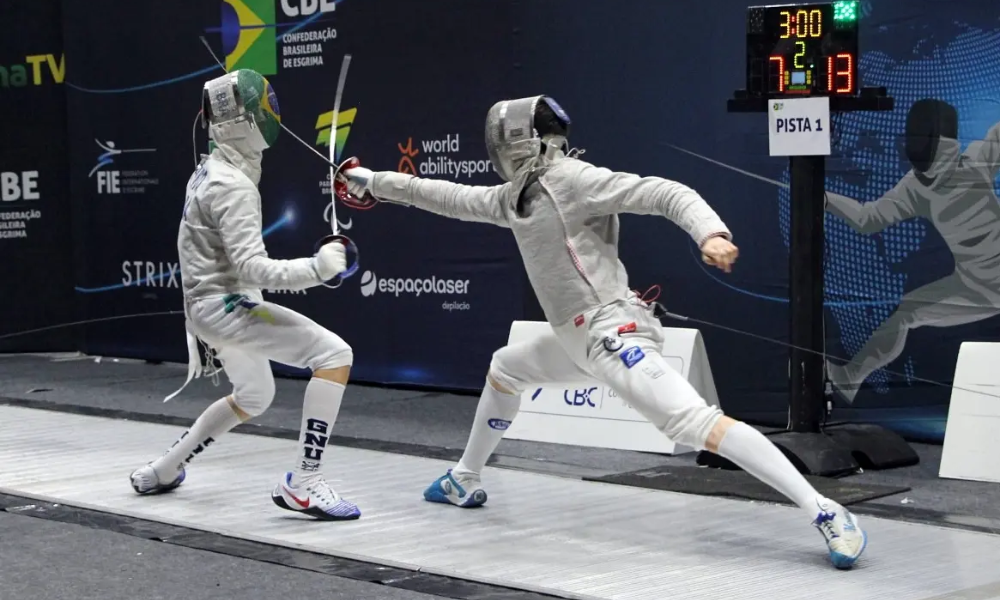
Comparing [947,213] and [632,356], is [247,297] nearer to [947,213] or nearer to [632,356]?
[632,356]

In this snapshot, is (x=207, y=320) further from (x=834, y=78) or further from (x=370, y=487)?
(x=834, y=78)

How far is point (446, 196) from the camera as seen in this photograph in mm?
4121

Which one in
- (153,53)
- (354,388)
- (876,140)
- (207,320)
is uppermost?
(153,53)

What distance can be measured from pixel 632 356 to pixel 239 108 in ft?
4.86

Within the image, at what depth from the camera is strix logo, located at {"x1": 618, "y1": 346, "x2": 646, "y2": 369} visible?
3.70 metres

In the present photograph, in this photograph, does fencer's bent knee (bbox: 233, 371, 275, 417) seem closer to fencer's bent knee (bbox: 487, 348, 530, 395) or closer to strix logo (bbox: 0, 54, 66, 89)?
fencer's bent knee (bbox: 487, 348, 530, 395)

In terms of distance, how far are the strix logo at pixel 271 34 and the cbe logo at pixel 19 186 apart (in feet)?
6.32

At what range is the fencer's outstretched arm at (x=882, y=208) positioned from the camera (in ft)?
17.5

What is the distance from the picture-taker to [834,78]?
4742 mm

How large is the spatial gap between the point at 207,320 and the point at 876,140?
2782mm

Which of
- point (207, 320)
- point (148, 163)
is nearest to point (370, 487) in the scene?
point (207, 320)

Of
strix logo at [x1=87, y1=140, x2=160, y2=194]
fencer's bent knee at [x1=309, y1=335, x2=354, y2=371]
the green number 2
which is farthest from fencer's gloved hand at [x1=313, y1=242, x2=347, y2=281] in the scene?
strix logo at [x1=87, y1=140, x2=160, y2=194]

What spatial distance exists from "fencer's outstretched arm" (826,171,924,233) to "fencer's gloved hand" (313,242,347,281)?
2.46 m

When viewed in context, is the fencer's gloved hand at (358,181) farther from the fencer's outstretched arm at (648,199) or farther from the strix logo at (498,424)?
the strix logo at (498,424)
